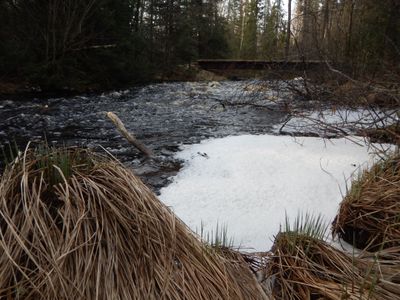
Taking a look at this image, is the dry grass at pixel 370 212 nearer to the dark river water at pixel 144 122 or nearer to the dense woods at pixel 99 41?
the dark river water at pixel 144 122

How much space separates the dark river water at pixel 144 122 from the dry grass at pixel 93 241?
224 centimetres

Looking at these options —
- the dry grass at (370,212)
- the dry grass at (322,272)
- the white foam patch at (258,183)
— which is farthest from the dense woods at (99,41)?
the dry grass at (322,272)

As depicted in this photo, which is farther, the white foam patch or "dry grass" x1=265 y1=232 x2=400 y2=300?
the white foam patch

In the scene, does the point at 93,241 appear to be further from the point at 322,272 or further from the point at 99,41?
the point at 99,41

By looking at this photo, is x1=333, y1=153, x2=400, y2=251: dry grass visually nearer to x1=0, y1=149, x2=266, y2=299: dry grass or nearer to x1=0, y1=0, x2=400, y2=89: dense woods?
x1=0, y1=149, x2=266, y2=299: dry grass

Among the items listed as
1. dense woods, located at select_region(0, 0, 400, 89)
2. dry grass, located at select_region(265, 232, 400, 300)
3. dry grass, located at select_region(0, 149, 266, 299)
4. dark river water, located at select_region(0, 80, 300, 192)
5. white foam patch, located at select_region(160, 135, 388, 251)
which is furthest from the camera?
dense woods, located at select_region(0, 0, 400, 89)

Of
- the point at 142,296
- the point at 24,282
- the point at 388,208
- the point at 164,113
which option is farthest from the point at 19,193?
the point at 164,113

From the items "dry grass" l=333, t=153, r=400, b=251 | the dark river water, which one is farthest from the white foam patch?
the dark river water

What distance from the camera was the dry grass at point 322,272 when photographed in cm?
176

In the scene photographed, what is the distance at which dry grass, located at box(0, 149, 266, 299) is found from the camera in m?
1.33

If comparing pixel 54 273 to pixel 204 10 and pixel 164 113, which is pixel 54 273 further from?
pixel 204 10

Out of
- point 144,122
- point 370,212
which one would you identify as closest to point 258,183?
point 370,212

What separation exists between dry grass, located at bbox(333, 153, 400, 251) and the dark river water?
190cm

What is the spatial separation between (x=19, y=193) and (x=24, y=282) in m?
0.38
